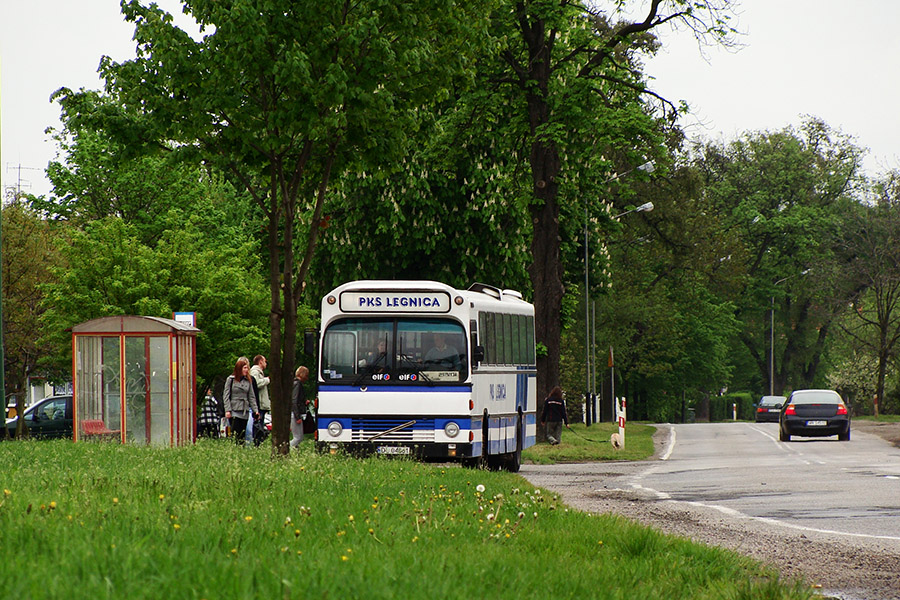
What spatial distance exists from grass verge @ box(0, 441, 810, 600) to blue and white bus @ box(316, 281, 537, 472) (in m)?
Answer: 7.50

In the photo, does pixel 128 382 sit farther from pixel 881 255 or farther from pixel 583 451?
pixel 881 255

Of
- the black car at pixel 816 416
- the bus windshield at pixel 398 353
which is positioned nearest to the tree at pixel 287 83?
the bus windshield at pixel 398 353

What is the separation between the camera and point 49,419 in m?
35.5

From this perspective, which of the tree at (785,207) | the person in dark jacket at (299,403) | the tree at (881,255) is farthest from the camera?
the tree at (785,207)

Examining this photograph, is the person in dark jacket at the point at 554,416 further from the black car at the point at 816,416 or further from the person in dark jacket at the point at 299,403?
the person in dark jacket at the point at 299,403

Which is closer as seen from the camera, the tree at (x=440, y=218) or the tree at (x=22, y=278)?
the tree at (x=440, y=218)

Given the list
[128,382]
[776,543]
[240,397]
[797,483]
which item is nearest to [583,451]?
[240,397]

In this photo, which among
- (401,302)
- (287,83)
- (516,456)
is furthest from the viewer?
(516,456)

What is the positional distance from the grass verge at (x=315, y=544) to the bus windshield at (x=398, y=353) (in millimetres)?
7617

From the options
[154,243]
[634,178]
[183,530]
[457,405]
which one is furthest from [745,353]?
[183,530]

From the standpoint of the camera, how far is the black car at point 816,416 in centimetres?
3753

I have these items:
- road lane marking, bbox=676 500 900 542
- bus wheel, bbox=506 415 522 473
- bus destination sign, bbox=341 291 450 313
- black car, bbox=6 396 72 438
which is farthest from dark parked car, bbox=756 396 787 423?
road lane marking, bbox=676 500 900 542

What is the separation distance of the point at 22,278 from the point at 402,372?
23849mm

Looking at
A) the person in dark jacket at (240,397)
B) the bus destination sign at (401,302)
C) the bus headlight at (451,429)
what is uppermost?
the bus destination sign at (401,302)
